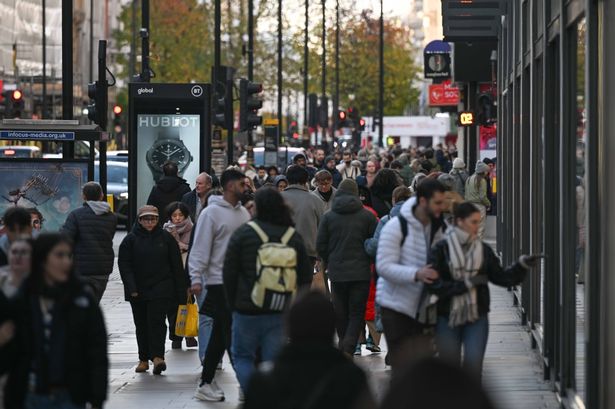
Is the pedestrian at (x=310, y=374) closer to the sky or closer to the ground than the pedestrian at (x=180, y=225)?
closer to the ground

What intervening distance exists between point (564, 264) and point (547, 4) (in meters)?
2.51

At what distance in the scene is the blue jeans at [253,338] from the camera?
1091cm

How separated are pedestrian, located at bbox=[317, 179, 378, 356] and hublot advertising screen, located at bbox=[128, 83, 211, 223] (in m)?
11.1

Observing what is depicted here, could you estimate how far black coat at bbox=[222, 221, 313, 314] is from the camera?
10766 millimetres

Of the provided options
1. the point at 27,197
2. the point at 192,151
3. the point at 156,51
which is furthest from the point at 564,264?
the point at 156,51

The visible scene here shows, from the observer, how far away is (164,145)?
25.5m

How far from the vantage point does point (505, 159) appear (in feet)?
78.7

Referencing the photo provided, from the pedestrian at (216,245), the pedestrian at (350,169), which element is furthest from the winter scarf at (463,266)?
the pedestrian at (350,169)

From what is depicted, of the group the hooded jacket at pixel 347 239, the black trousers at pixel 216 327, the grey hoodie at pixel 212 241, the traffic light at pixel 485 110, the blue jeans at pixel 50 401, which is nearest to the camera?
the blue jeans at pixel 50 401

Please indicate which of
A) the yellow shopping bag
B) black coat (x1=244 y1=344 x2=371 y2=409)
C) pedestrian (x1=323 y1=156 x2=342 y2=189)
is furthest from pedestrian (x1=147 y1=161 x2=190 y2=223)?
black coat (x1=244 y1=344 x2=371 y2=409)

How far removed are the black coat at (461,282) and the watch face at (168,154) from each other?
14940 millimetres

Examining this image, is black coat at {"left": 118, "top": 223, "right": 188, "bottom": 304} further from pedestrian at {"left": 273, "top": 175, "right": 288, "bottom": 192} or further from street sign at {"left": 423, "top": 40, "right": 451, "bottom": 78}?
street sign at {"left": 423, "top": 40, "right": 451, "bottom": 78}

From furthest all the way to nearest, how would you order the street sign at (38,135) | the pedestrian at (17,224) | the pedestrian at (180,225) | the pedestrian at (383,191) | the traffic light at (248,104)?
the traffic light at (248,104)
the street sign at (38,135)
the pedestrian at (383,191)
the pedestrian at (180,225)
the pedestrian at (17,224)

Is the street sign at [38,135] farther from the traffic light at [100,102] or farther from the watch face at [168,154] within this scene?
the watch face at [168,154]
